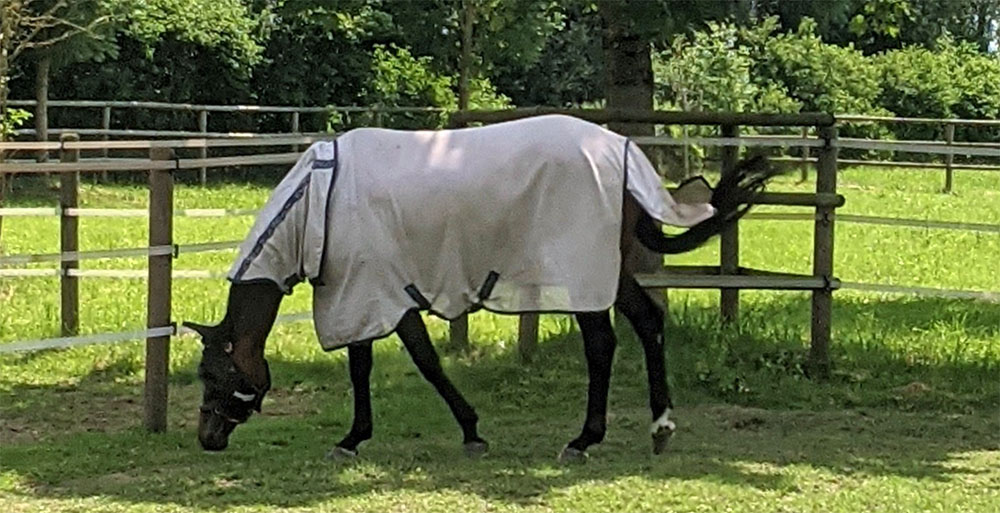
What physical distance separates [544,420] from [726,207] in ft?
4.35

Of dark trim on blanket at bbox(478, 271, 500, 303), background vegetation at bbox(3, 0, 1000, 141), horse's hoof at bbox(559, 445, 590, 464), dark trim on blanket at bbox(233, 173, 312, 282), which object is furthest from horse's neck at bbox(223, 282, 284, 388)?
background vegetation at bbox(3, 0, 1000, 141)

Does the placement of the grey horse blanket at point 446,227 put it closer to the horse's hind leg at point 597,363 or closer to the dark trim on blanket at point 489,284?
the dark trim on blanket at point 489,284

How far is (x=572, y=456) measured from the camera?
5.59 meters

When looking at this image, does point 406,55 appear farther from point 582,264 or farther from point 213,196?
point 582,264

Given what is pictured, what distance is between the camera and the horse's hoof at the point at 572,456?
5.56m

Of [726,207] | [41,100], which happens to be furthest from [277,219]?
[41,100]

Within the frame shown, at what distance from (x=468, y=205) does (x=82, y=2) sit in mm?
10665

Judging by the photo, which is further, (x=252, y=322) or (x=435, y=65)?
(x=435, y=65)

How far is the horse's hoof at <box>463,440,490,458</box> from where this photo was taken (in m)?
5.71

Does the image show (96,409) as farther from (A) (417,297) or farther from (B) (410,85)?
(B) (410,85)

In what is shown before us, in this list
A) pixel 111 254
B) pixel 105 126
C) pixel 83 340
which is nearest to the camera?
pixel 83 340

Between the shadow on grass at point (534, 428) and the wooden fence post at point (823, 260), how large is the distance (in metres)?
0.12

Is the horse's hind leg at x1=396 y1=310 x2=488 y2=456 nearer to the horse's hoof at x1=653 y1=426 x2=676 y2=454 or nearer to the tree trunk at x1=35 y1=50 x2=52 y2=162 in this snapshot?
the horse's hoof at x1=653 y1=426 x2=676 y2=454

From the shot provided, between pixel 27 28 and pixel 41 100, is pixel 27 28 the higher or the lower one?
the higher one
